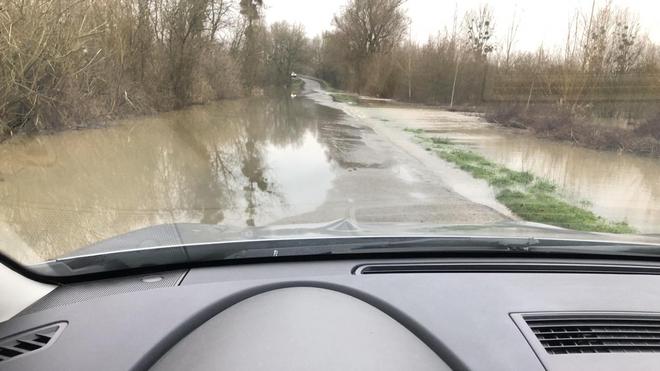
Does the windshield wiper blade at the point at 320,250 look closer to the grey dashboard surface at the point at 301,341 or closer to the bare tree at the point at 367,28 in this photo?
the grey dashboard surface at the point at 301,341

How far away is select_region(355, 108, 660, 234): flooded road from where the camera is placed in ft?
26.7

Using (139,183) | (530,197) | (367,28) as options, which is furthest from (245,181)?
(367,28)

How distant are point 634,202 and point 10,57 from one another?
1411 cm

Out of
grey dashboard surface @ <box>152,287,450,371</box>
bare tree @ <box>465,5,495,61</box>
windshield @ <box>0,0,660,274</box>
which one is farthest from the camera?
bare tree @ <box>465,5,495,61</box>

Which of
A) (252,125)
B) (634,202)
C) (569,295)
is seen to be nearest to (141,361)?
(569,295)

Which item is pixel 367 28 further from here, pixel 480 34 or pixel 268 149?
pixel 268 149

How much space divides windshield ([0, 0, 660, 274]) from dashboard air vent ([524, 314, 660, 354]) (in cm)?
71

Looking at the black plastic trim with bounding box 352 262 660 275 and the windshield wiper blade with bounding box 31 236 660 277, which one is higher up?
the windshield wiper blade with bounding box 31 236 660 277

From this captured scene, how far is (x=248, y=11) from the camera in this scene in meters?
37.2

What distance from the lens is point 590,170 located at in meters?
12.5

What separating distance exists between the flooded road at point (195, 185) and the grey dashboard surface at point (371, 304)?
1084 mm

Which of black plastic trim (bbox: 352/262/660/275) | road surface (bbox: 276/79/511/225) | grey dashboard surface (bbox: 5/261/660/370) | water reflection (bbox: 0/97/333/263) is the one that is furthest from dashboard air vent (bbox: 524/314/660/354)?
water reflection (bbox: 0/97/333/263)

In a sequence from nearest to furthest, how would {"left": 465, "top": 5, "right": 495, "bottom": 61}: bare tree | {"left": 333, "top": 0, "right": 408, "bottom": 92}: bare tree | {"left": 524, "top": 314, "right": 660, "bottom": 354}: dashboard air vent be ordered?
{"left": 524, "top": 314, "right": 660, "bottom": 354}: dashboard air vent → {"left": 465, "top": 5, "right": 495, "bottom": 61}: bare tree → {"left": 333, "top": 0, "right": 408, "bottom": 92}: bare tree

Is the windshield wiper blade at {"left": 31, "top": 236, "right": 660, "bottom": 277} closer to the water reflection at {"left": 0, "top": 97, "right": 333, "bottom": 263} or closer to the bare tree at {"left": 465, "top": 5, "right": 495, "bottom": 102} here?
the water reflection at {"left": 0, "top": 97, "right": 333, "bottom": 263}
